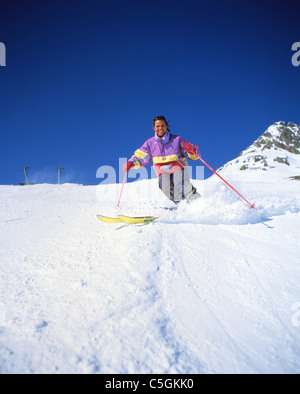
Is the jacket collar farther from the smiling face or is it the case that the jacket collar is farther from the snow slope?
the snow slope

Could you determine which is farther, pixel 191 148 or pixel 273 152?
pixel 273 152

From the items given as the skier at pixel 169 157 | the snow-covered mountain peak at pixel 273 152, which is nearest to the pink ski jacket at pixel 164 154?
the skier at pixel 169 157

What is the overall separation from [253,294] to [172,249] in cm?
91

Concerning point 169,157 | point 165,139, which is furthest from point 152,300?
point 165,139

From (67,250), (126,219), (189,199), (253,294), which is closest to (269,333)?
(253,294)

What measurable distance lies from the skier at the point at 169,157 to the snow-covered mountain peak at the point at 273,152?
57.8 m

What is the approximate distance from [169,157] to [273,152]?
8540 cm

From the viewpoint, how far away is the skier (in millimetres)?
4689

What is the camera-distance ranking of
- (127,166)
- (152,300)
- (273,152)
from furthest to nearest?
(273,152) → (127,166) → (152,300)

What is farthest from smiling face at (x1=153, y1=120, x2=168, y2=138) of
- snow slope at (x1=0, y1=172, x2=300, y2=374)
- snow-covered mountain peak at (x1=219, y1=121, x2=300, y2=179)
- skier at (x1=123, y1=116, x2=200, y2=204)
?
snow-covered mountain peak at (x1=219, y1=121, x2=300, y2=179)

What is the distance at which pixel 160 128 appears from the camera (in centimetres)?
468

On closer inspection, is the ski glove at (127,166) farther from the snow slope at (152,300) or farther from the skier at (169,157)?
the snow slope at (152,300)

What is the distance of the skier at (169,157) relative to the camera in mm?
4689

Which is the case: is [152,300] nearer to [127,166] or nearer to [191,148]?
[127,166]
